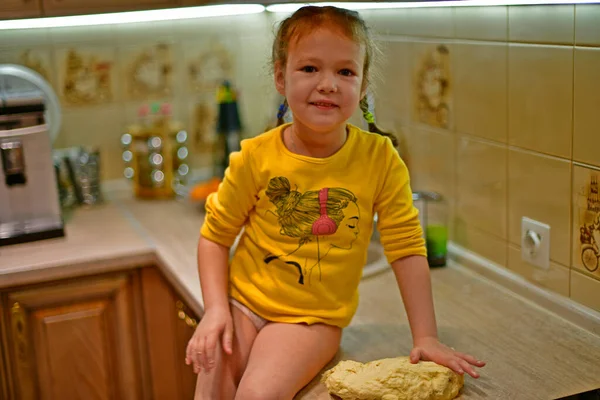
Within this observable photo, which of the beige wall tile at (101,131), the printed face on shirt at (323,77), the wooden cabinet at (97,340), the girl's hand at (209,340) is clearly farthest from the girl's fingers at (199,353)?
the beige wall tile at (101,131)

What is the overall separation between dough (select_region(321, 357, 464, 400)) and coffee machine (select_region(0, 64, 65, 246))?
3.64ft

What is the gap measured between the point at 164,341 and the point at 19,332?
359 mm

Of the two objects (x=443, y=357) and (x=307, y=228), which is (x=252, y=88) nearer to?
(x=307, y=228)

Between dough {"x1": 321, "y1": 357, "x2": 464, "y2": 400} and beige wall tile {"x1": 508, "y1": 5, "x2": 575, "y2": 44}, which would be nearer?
dough {"x1": 321, "y1": 357, "x2": 464, "y2": 400}

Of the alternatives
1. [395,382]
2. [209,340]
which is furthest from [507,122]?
[209,340]

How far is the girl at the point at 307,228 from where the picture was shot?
4.34ft

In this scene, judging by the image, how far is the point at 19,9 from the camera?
2072 millimetres

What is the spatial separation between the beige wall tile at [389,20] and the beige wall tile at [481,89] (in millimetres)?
223

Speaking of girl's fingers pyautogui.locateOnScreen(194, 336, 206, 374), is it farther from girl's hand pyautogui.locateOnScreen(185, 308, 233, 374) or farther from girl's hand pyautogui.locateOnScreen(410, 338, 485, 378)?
girl's hand pyautogui.locateOnScreen(410, 338, 485, 378)

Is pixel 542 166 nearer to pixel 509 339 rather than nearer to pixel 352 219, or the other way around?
pixel 509 339

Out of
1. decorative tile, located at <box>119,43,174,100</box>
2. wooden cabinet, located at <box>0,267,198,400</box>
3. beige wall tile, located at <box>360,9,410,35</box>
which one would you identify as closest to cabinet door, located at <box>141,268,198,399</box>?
wooden cabinet, located at <box>0,267,198,400</box>

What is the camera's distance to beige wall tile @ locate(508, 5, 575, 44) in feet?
4.91

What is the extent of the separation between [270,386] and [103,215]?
1233mm

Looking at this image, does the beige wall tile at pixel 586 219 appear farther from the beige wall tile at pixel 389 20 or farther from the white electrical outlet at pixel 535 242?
the beige wall tile at pixel 389 20
